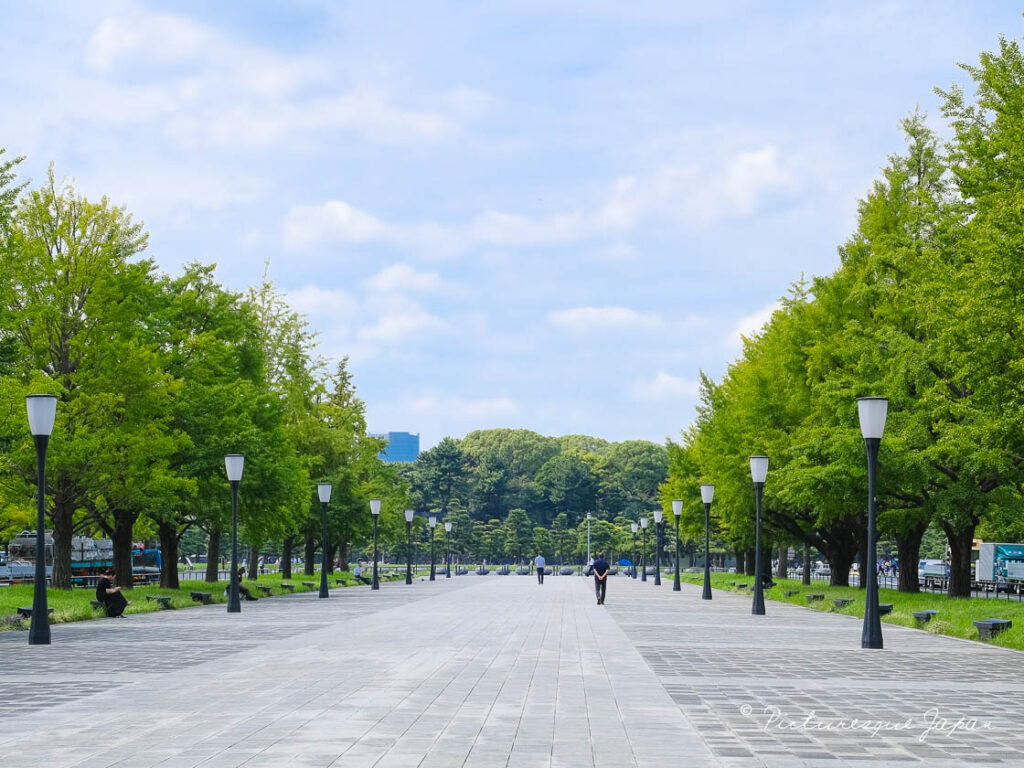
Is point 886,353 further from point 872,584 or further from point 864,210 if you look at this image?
point 872,584

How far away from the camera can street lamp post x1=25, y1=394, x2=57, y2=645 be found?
18.7 m

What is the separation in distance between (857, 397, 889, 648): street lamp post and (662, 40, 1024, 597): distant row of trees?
3.01m

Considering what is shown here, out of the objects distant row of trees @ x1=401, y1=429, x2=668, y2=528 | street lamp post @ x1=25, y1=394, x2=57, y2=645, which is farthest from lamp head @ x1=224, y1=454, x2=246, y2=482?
distant row of trees @ x1=401, y1=429, x2=668, y2=528

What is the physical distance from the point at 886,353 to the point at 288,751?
28.0 meters

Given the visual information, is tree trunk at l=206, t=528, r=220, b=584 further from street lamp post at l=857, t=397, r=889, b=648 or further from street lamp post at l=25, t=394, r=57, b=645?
street lamp post at l=857, t=397, r=889, b=648

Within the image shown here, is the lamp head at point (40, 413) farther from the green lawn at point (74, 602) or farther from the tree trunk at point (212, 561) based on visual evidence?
the tree trunk at point (212, 561)

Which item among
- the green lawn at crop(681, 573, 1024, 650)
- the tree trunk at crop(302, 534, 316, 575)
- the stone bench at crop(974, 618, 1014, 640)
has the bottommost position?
the tree trunk at crop(302, 534, 316, 575)

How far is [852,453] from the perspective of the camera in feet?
103

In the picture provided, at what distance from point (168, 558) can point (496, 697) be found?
31.1m

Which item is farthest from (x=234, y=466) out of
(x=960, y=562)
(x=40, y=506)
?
(x=960, y=562)

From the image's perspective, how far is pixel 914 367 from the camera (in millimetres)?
29906

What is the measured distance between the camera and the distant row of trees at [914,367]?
2214 cm

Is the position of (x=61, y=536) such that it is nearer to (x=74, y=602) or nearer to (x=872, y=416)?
(x=74, y=602)

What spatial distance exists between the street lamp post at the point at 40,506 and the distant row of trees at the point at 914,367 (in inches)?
665
